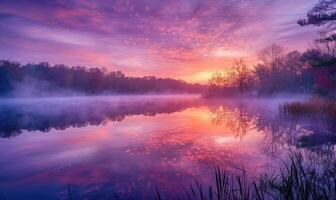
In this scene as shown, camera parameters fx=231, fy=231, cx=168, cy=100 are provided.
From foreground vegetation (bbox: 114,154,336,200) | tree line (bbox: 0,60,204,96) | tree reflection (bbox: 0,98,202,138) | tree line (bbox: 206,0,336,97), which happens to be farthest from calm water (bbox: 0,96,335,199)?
tree line (bbox: 0,60,204,96)

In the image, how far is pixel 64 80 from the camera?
90125 millimetres

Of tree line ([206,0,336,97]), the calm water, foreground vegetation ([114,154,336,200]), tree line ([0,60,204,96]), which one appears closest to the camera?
foreground vegetation ([114,154,336,200])

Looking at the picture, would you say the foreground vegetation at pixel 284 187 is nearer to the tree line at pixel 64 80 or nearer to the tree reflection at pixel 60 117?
the tree reflection at pixel 60 117

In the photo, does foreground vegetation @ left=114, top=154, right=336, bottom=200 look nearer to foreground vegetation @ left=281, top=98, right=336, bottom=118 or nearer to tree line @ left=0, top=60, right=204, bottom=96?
foreground vegetation @ left=281, top=98, right=336, bottom=118

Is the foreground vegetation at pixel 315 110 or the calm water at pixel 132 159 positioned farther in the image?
the foreground vegetation at pixel 315 110

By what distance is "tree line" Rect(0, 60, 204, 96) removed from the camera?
72375mm

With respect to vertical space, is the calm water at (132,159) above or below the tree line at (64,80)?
below

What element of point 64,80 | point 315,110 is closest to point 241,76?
point 315,110

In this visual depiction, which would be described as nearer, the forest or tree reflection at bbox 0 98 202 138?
tree reflection at bbox 0 98 202 138

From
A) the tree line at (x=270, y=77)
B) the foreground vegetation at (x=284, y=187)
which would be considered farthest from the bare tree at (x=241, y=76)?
the foreground vegetation at (x=284, y=187)

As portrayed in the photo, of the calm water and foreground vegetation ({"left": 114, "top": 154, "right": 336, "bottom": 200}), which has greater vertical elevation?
foreground vegetation ({"left": 114, "top": 154, "right": 336, "bottom": 200})

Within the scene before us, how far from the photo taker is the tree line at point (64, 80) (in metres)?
72.4

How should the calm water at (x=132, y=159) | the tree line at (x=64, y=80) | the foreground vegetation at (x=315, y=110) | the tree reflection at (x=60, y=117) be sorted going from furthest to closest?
the tree line at (x=64, y=80) → the tree reflection at (x=60, y=117) → the foreground vegetation at (x=315, y=110) → the calm water at (x=132, y=159)

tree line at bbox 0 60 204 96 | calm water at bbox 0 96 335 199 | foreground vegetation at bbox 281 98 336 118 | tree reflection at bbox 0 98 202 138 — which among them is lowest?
calm water at bbox 0 96 335 199
